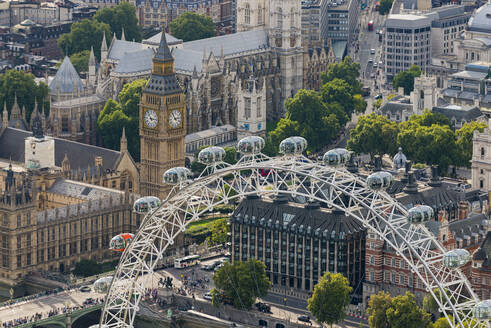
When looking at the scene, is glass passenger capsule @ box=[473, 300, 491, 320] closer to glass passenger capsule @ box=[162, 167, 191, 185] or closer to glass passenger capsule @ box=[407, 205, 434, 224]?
glass passenger capsule @ box=[407, 205, 434, 224]

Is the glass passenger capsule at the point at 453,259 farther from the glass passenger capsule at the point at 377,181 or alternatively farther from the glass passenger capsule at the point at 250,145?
the glass passenger capsule at the point at 250,145

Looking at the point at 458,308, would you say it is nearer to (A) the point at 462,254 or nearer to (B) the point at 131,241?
(A) the point at 462,254

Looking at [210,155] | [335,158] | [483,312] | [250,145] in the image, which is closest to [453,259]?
[483,312]

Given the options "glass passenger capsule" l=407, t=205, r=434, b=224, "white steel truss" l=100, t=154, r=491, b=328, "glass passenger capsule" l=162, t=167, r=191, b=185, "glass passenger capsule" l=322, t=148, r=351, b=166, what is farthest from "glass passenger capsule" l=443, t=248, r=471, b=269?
"glass passenger capsule" l=162, t=167, r=191, b=185

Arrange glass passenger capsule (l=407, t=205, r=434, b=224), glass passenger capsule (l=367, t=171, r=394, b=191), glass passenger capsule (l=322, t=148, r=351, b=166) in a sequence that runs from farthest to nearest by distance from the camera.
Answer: glass passenger capsule (l=322, t=148, r=351, b=166) < glass passenger capsule (l=367, t=171, r=394, b=191) < glass passenger capsule (l=407, t=205, r=434, b=224)

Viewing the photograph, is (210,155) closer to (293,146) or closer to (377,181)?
(293,146)

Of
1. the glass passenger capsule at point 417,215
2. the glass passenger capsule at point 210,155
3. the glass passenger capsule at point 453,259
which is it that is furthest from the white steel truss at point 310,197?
the glass passenger capsule at point 453,259

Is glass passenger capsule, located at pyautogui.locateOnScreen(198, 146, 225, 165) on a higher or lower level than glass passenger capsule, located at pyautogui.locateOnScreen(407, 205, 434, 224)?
higher

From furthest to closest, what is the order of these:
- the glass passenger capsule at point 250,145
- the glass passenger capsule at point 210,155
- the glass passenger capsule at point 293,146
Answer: the glass passenger capsule at point 210,155, the glass passenger capsule at point 250,145, the glass passenger capsule at point 293,146

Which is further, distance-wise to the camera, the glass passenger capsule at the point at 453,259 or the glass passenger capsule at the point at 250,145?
the glass passenger capsule at the point at 250,145

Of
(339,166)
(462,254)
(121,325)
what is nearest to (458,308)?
(462,254)

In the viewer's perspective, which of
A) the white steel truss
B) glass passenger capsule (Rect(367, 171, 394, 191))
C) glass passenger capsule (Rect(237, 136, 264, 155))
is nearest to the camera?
the white steel truss
